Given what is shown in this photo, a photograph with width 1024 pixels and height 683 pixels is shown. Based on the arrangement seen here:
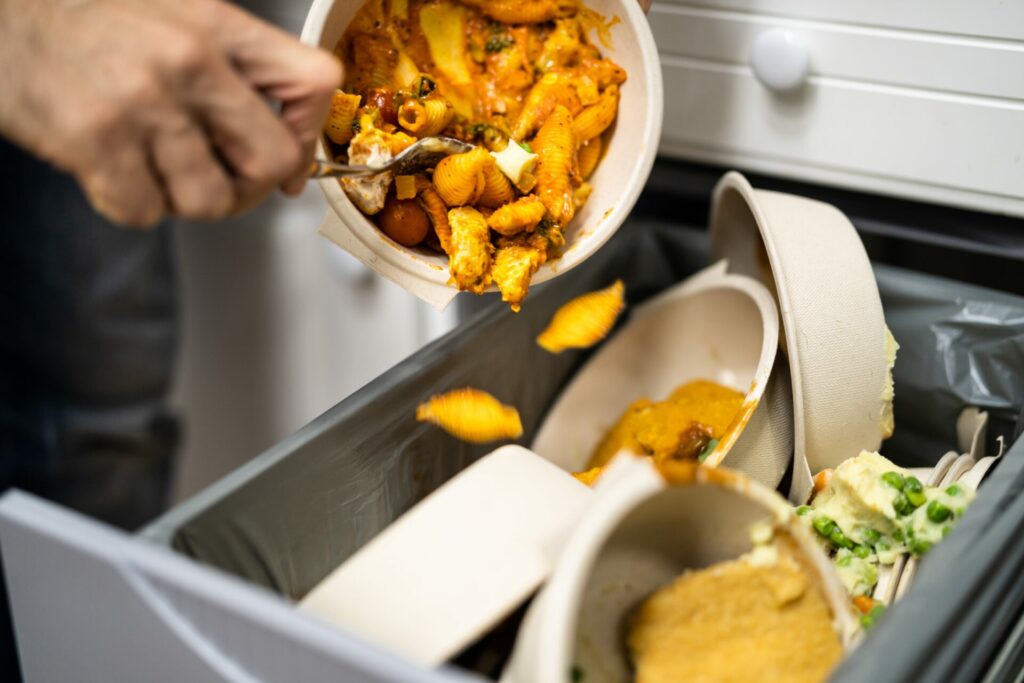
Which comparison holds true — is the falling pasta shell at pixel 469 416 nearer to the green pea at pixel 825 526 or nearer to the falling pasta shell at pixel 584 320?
the falling pasta shell at pixel 584 320

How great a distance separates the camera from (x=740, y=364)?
100 cm

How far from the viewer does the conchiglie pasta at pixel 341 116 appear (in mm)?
701

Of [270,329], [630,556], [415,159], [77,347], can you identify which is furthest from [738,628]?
[270,329]

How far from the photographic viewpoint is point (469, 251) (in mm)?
697

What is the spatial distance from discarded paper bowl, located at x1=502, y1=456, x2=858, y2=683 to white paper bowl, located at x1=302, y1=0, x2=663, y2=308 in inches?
9.6

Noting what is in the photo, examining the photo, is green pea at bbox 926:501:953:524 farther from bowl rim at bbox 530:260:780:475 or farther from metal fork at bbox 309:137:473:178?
metal fork at bbox 309:137:473:178

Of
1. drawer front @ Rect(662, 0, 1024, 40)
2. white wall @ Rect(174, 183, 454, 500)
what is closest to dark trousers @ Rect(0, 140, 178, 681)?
white wall @ Rect(174, 183, 454, 500)

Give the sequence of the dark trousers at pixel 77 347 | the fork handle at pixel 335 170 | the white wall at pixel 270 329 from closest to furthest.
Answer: the fork handle at pixel 335 170
the dark trousers at pixel 77 347
the white wall at pixel 270 329

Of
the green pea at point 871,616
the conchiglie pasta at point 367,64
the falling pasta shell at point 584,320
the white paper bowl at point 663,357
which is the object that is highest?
the conchiglie pasta at point 367,64

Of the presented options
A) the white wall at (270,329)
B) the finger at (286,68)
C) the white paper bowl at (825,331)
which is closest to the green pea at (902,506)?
the white paper bowl at (825,331)

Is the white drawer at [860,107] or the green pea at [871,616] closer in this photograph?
the green pea at [871,616]

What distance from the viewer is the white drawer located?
33.5 inches

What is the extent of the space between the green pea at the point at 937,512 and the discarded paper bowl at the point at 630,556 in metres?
0.15

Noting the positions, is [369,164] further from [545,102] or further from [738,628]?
[738,628]
